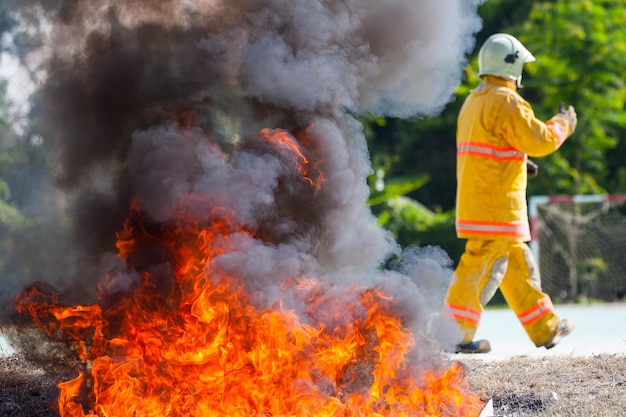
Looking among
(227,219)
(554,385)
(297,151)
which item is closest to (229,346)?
(227,219)

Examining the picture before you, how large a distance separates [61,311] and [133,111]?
1.12 m

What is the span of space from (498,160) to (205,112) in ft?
7.94

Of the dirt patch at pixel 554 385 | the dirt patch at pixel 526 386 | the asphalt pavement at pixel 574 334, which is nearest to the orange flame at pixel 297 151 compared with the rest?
the dirt patch at pixel 554 385

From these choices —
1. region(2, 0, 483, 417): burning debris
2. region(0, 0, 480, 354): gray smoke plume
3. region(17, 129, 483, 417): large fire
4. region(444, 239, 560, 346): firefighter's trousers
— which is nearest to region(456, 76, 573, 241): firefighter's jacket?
region(444, 239, 560, 346): firefighter's trousers

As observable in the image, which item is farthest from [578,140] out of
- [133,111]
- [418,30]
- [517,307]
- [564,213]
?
[133,111]

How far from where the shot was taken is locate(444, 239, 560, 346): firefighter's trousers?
21.0ft

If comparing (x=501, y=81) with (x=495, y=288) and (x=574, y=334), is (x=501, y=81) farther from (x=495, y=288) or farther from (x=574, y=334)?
(x=574, y=334)

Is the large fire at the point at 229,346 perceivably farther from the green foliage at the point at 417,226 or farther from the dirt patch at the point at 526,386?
the green foliage at the point at 417,226

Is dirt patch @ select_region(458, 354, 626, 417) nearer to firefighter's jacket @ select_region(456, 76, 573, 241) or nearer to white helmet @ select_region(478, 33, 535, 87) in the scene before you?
firefighter's jacket @ select_region(456, 76, 573, 241)

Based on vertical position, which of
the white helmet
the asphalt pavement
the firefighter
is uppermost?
the white helmet

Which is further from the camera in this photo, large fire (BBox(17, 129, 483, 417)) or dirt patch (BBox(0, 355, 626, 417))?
dirt patch (BBox(0, 355, 626, 417))

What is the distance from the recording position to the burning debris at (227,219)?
14.8 ft

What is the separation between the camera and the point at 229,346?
451 centimetres

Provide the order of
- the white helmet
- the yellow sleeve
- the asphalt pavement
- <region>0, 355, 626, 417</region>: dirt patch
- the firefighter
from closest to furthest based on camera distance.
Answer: <region>0, 355, 626, 417</region>: dirt patch, the yellow sleeve, the firefighter, the white helmet, the asphalt pavement
